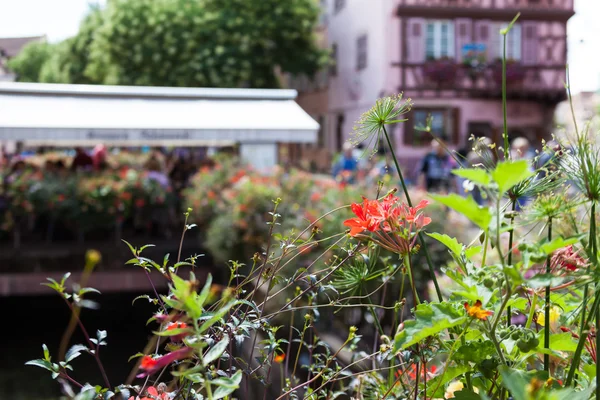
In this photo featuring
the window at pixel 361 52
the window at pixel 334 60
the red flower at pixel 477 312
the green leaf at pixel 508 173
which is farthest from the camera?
the window at pixel 334 60

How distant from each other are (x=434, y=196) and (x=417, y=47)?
902 inches

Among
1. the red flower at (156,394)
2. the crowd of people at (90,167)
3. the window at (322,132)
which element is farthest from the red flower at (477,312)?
the window at (322,132)

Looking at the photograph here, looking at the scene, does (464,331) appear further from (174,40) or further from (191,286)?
(174,40)

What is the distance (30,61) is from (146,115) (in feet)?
145

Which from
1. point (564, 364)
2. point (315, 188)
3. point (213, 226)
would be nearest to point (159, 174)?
point (213, 226)

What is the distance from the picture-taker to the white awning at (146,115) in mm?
9656

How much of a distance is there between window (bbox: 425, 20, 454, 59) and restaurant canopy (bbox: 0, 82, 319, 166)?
41.9 ft

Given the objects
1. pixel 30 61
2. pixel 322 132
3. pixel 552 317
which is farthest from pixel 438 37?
pixel 30 61

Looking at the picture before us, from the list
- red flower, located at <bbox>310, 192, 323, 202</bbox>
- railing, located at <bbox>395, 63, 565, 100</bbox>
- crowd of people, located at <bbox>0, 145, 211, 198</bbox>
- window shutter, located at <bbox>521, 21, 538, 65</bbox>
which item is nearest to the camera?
red flower, located at <bbox>310, 192, 323, 202</bbox>

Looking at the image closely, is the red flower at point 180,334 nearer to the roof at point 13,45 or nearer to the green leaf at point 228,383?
the green leaf at point 228,383

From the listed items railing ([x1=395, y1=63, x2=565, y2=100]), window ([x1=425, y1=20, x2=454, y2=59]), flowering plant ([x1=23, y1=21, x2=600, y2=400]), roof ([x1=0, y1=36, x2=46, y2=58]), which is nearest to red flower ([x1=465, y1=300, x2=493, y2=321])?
flowering plant ([x1=23, y1=21, x2=600, y2=400])

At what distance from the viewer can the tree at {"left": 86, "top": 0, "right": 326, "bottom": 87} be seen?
25.6 meters

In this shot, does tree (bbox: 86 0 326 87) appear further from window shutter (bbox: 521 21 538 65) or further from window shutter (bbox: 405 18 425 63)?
window shutter (bbox: 521 21 538 65)

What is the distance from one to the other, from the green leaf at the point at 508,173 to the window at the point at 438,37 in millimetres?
23154
